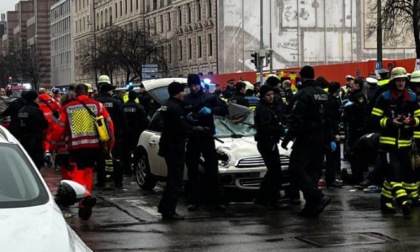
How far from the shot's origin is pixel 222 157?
1257 centimetres

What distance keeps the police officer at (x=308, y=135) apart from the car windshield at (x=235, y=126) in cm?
236

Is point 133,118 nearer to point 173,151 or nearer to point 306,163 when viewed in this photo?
point 173,151

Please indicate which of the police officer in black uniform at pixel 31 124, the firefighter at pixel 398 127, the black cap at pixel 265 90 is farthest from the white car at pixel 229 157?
the firefighter at pixel 398 127

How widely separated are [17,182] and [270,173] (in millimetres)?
6445

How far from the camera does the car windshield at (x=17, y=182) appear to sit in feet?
18.9

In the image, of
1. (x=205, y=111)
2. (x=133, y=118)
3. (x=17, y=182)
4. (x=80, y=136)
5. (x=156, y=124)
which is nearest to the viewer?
(x=17, y=182)

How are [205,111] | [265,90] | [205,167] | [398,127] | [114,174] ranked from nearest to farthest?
[398,127]
[205,111]
[205,167]
[265,90]
[114,174]

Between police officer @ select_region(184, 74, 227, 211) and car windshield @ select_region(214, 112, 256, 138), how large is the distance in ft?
4.70

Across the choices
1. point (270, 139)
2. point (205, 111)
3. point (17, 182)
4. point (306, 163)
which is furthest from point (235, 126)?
point (17, 182)

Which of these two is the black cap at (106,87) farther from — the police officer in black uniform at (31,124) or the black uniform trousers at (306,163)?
the black uniform trousers at (306,163)

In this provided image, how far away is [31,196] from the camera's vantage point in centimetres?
584

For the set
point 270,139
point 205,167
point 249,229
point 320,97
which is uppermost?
point 320,97

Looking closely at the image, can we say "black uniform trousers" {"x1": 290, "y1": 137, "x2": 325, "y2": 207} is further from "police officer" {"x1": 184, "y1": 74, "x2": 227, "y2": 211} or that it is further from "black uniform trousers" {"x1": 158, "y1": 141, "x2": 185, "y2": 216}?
"black uniform trousers" {"x1": 158, "y1": 141, "x2": 185, "y2": 216}

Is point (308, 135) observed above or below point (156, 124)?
below
